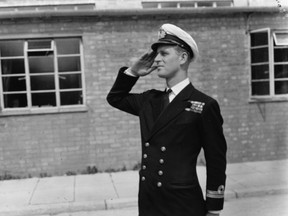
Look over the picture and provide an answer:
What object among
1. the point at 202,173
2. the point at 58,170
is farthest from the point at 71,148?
the point at 202,173

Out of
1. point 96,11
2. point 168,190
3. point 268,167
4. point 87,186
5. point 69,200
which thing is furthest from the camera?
point 268,167

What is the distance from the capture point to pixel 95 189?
6828 millimetres

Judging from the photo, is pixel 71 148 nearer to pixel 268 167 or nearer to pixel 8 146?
pixel 8 146

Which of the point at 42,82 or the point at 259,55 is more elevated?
the point at 259,55

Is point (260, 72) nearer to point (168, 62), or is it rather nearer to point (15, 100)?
point (15, 100)

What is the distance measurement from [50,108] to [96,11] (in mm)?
2230

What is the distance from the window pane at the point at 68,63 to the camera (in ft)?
25.8

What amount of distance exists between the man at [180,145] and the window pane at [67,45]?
225 inches

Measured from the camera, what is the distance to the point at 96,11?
7578 millimetres

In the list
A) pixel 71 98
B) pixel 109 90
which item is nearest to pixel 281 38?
pixel 109 90

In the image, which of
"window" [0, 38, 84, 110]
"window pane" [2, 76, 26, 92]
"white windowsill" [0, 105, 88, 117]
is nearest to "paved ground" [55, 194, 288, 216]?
"white windowsill" [0, 105, 88, 117]

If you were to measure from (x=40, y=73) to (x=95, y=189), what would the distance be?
2742 mm

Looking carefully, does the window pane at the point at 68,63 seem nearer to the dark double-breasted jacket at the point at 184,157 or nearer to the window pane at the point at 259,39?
the window pane at the point at 259,39

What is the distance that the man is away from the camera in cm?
231
